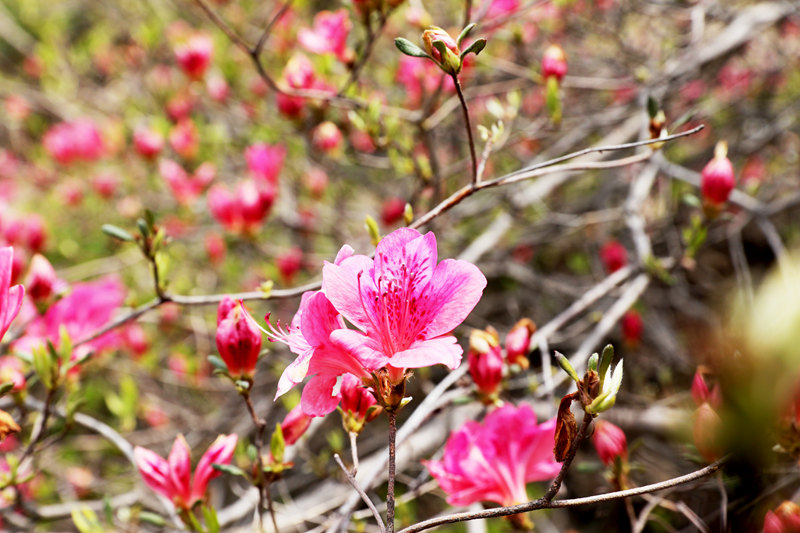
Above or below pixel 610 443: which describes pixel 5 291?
above

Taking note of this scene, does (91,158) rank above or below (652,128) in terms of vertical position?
below

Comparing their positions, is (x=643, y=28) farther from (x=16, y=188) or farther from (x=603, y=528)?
(x=16, y=188)

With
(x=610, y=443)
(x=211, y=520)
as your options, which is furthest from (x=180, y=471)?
(x=610, y=443)

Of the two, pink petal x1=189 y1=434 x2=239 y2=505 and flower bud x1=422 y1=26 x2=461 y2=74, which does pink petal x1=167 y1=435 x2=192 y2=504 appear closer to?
pink petal x1=189 y1=434 x2=239 y2=505

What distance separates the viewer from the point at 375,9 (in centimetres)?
165

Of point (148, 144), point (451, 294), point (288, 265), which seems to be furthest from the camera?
point (148, 144)

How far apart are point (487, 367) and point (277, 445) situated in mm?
451

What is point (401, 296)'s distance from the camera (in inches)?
36.1

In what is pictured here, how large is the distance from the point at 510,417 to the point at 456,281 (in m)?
0.42

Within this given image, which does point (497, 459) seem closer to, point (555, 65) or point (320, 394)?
point (320, 394)

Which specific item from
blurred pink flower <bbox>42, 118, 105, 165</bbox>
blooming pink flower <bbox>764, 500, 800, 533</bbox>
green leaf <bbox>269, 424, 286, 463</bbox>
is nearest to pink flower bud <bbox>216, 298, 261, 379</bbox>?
green leaf <bbox>269, 424, 286, 463</bbox>

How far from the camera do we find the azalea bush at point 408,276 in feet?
2.92

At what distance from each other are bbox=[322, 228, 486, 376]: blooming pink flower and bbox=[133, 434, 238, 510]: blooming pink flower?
485 millimetres

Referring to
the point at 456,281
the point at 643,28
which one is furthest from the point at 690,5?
the point at 456,281
